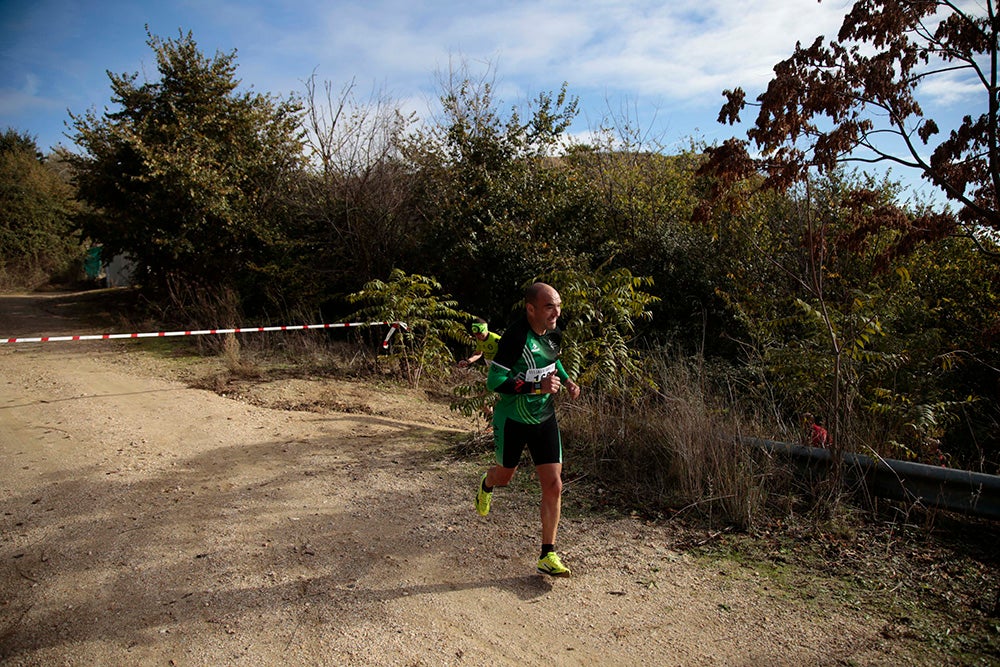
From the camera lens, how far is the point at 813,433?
563cm

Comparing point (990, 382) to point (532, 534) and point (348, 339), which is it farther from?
point (348, 339)

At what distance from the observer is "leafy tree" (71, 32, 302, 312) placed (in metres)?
14.5

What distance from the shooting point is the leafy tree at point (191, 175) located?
14.5 m

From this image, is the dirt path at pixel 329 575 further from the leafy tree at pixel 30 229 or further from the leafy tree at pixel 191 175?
the leafy tree at pixel 30 229

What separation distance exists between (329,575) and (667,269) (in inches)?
412

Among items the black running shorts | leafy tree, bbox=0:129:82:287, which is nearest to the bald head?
the black running shorts

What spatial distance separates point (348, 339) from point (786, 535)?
10.2 meters

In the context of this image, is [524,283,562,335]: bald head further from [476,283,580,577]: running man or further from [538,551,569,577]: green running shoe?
[538,551,569,577]: green running shoe

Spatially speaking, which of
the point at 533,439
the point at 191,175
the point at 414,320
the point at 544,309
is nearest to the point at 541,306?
the point at 544,309

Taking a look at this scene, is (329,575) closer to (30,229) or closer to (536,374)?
(536,374)

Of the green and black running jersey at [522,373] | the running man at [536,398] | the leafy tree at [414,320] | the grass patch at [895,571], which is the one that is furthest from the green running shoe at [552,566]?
the leafy tree at [414,320]

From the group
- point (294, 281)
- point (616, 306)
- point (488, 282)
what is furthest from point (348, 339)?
point (616, 306)

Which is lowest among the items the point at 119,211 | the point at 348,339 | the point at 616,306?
the point at 348,339

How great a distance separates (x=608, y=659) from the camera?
11.1 ft
